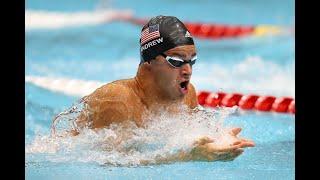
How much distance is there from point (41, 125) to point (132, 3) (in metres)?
5.17

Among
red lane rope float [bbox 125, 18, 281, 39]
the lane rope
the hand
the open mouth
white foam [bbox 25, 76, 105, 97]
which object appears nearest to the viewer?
the hand

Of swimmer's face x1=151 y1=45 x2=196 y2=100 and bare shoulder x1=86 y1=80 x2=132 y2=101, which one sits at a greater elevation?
swimmer's face x1=151 y1=45 x2=196 y2=100

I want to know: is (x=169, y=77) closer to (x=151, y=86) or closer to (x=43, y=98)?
(x=151, y=86)

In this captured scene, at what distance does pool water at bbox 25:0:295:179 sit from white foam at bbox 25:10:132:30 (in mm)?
22

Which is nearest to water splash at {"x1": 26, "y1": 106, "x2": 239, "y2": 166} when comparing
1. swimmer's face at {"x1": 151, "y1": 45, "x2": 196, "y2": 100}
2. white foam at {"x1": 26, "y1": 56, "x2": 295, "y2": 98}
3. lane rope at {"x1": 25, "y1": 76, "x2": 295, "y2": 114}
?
swimmer's face at {"x1": 151, "y1": 45, "x2": 196, "y2": 100}

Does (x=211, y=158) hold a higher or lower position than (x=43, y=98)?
lower

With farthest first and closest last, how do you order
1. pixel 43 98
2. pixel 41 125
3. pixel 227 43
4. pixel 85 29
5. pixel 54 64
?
pixel 85 29
pixel 227 43
pixel 54 64
pixel 43 98
pixel 41 125

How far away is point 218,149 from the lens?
10.9 ft

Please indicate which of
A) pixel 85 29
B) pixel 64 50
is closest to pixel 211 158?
pixel 64 50

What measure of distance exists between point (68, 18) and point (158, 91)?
20.3 feet

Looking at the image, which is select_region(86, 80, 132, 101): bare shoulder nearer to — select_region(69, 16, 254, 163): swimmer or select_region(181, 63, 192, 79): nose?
select_region(69, 16, 254, 163): swimmer

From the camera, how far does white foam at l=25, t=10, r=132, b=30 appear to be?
30.3 feet

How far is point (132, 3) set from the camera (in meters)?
9.73

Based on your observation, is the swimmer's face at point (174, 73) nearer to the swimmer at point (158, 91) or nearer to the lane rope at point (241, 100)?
the swimmer at point (158, 91)
